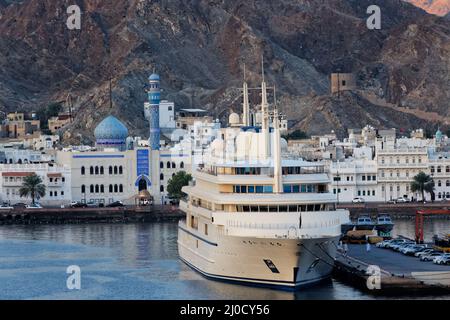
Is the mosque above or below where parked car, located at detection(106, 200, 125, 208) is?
above

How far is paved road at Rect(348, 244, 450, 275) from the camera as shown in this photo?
A: 69312 millimetres

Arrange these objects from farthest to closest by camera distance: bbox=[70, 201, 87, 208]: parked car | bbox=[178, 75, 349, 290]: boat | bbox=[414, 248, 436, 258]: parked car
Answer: bbox=[70, 201, 87, 208]: parked car, bbox=[414, 248, 436, 258]: parked car, bbox=[178, 75, 349, 290]: boat

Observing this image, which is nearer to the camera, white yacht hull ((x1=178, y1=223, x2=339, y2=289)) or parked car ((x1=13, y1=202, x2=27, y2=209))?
white yacht hull ((x1=178, y1=223, x2=339, y2=289))

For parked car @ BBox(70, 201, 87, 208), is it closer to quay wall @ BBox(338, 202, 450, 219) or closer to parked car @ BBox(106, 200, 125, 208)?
parked car @ BBox(106, 200, 125, 208)

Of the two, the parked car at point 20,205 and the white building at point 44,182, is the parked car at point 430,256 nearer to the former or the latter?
the parked car at point 20,205

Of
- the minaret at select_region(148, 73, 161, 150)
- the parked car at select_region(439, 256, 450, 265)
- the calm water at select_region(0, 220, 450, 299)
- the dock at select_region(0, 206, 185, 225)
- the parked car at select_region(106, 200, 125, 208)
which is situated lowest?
the calm water at select_region(0, 220, 450, 299)

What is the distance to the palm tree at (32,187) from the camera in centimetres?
11669

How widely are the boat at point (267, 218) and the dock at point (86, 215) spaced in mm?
38480

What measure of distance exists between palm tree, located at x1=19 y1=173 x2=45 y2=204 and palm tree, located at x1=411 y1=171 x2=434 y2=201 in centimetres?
2460

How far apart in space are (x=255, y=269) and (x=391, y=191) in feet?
169

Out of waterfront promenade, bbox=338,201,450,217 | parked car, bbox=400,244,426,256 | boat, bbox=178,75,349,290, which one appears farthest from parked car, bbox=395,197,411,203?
boat, bbox=178,75,349,290

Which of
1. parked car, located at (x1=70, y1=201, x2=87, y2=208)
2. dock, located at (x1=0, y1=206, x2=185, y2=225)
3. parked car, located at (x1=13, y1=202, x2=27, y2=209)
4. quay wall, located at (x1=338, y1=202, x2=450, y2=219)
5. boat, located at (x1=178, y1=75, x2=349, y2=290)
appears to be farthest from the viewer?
parked car, located at (x1=70, y1=201, x2=87, y2=208)

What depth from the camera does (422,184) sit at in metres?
114

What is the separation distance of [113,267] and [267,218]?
13441 millimetres
